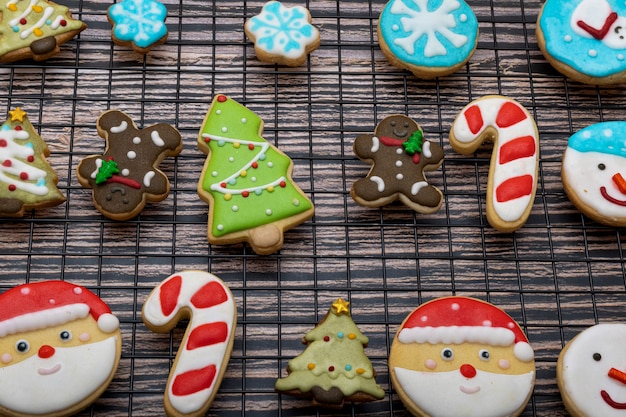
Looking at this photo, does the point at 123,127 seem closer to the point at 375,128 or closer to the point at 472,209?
the point at 375,128

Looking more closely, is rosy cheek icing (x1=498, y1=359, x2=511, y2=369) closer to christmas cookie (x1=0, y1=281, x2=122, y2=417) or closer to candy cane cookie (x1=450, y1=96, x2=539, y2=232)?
candy cane cookie (x1=450, y1=96, x2=539, y2=232)

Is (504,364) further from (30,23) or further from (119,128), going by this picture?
(30,23)

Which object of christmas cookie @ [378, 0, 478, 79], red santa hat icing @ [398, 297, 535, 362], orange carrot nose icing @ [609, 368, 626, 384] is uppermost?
christmas cookie @ [378, 0, 478, 79]

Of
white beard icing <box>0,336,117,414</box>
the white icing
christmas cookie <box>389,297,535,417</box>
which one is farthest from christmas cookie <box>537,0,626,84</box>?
white beard icing <box>0,336,117,414</box>

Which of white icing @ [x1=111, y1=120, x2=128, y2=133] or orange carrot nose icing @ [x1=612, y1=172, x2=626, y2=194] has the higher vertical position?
orange carrot nose icing @ [x1=612, y1=172, x2=626, y2=194]

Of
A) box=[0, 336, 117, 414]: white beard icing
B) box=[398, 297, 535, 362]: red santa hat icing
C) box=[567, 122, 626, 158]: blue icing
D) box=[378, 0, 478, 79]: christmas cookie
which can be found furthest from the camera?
box=[378, 0, 478, 79]: christmas cookie

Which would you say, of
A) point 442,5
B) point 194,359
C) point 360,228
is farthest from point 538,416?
point 442,5
